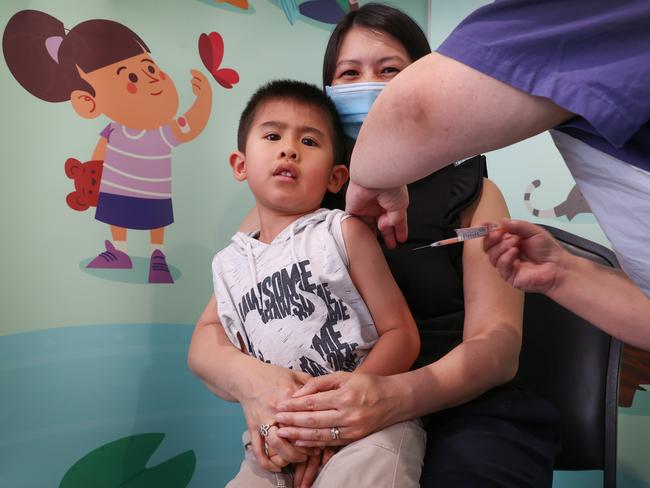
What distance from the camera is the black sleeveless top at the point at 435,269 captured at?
4.57 feet

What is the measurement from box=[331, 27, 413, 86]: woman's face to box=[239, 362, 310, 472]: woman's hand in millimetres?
861

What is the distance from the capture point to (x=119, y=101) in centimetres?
219

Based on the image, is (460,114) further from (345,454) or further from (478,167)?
(478,167)

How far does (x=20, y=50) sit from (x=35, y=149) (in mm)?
344

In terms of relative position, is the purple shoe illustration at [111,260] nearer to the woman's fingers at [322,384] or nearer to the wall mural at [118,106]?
the wall mural at [118,106]

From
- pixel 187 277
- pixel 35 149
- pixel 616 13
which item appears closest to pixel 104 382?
pixel 187 277

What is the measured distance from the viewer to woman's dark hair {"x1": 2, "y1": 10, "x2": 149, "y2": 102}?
A: 203 centimetres

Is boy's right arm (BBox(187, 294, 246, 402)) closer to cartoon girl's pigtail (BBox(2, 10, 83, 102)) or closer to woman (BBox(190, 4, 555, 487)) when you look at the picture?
woman (BBox(190, 4, 555, 487))

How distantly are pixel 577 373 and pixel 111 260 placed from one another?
162 cm

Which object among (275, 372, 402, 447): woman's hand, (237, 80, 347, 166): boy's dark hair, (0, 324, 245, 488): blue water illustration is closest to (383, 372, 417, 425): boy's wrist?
Answer: (275, 372, 402, 447): woman's hand

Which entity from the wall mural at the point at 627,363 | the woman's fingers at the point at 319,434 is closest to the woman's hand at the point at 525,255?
the woman's fingers at the point at 319,434

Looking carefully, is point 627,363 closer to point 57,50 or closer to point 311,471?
point 311,471

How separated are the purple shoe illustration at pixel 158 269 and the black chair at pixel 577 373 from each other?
1.34 metres

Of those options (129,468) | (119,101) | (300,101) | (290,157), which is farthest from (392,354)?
(119,101)
